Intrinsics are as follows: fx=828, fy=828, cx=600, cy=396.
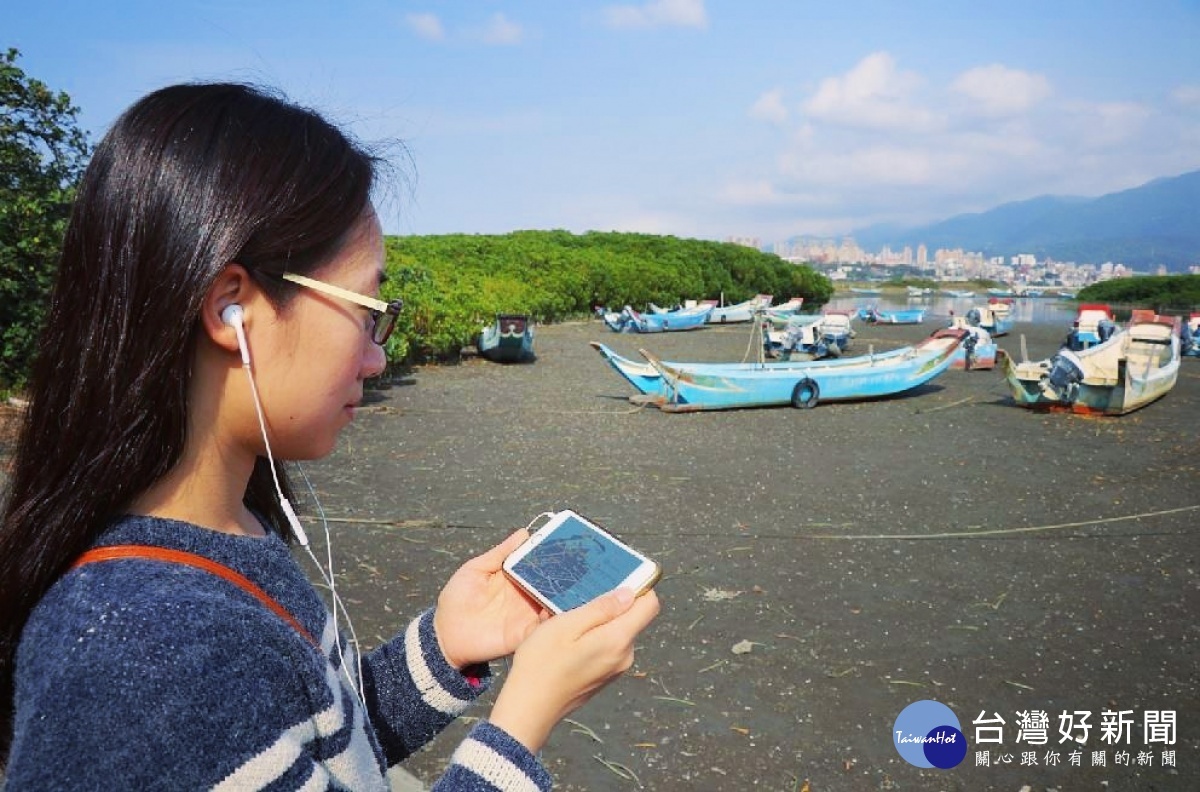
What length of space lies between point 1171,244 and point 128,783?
222 m

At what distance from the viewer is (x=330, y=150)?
47.9 inches

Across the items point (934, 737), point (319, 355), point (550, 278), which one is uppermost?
point (550, 278)

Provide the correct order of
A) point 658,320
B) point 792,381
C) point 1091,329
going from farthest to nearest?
point 658,320 → point 1091,329 → point 792,381

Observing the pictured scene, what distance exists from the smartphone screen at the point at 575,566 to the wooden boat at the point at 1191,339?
85.3 ft

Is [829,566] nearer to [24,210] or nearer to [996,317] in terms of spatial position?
[24,210]

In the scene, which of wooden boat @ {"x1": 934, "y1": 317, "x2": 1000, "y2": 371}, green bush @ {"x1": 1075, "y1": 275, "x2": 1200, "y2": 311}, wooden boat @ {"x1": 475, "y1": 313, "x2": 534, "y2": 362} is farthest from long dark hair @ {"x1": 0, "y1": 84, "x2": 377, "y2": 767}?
green bush @ {"x1": 1075, "y1": 275, "x2": 1200, "y2": 311}

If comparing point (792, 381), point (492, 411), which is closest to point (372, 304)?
point (492, 411)

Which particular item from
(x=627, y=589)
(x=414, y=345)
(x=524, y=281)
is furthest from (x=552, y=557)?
(x=524, y=281)

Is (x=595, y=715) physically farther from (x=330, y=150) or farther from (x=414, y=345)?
(x=414, y=345)

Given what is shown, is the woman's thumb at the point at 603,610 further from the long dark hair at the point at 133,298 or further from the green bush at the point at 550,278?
the green bush at the point at 550,278

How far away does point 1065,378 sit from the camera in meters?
12.3

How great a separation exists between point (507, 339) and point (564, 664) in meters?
15.6

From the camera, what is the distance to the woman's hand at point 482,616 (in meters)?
1.65

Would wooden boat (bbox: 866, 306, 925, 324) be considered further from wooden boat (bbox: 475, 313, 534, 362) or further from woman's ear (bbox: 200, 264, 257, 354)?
woman's ear (bbox: 200, 264, 257, 354)
